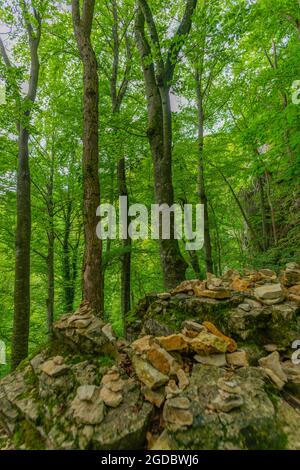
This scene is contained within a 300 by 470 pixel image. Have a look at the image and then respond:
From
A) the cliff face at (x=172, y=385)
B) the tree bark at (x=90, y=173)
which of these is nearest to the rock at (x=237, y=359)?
the cliff face at (x=172, y=385)

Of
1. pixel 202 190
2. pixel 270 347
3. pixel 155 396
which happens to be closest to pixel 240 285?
pixel 270 347

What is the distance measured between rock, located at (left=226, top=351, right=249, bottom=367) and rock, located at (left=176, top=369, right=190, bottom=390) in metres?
0.45

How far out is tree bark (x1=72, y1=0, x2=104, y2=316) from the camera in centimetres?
391

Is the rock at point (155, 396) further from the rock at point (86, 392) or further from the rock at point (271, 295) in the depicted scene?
the rock at point (271, 295)

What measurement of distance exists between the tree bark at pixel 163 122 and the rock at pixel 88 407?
3395 mm

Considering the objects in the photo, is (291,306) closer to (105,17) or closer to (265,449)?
(265,449)

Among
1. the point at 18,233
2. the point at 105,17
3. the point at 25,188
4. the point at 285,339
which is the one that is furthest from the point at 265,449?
the point at 105,17

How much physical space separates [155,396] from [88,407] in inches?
20.0

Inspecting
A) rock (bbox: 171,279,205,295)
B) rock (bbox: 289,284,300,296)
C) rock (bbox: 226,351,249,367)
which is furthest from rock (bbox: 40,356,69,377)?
rock (bbox: 289,284,300,296)

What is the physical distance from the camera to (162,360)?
2098 millimetres

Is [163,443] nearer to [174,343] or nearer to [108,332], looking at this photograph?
[174,343]

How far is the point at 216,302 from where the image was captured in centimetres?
309
